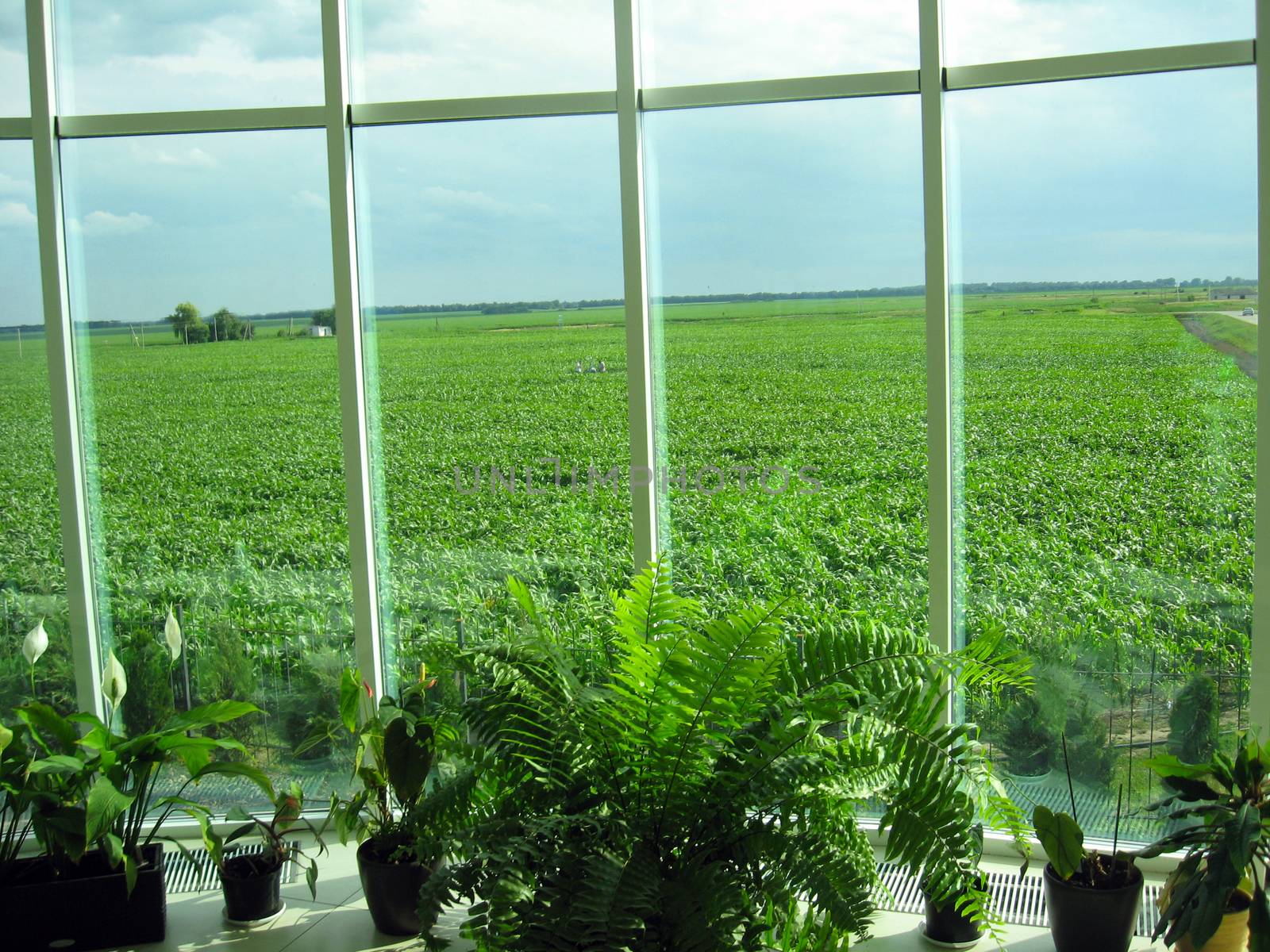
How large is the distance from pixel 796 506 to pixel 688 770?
1199 millimetres

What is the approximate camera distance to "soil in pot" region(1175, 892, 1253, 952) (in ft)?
9.59

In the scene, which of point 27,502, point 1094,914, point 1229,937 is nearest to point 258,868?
point 27,502

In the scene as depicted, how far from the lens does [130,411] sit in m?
3.92

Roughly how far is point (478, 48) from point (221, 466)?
5.31ft

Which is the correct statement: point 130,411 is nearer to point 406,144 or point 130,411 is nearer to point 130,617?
point 130,617

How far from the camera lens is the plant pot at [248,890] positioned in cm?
342

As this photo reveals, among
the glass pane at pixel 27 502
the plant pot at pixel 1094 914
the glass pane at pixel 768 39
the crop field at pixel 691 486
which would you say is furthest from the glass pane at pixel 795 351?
the glass pane at pixel 27 502

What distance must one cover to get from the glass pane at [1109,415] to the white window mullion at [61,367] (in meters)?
2.84

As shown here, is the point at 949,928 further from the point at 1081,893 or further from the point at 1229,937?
the point at 1229,937

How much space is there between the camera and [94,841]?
3156mm

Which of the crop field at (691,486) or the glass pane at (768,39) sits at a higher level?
the glass pane at (768,39)

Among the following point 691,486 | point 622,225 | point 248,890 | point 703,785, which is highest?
point 622,225

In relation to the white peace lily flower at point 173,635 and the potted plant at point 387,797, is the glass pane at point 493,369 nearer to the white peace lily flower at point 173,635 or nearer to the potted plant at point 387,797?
the potted plant at point 387,797

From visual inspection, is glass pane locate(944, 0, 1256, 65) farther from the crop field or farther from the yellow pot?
the yellow pot
